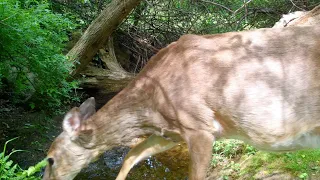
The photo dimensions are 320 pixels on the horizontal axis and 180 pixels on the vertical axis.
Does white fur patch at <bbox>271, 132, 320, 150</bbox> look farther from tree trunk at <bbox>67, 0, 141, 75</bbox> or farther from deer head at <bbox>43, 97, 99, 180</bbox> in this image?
tree trunk at <bbox>67, 0, 141, 75</bbox>

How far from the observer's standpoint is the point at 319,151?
5.34 meters

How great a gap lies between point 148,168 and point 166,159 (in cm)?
38

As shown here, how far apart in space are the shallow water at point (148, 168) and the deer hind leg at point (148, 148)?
98 cm

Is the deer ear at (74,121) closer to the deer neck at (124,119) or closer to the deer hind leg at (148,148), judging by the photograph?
the deer neck at (124,119)

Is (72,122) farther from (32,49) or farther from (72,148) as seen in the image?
(32,49)

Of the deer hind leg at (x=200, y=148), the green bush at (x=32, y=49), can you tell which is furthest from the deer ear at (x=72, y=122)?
the deer hind leg at (x=200, y=148)

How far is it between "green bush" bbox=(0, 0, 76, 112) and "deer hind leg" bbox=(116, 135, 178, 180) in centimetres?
172

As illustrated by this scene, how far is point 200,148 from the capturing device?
4.16 m

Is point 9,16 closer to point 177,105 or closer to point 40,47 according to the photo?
point 40,47

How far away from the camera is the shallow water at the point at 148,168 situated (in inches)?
239

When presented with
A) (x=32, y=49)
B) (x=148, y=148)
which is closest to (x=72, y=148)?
(x=148, y=148)

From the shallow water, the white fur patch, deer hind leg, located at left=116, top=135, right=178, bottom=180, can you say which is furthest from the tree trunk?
the white fur patch

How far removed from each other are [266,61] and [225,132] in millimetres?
839

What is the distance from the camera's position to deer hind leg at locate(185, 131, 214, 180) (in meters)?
4.15
